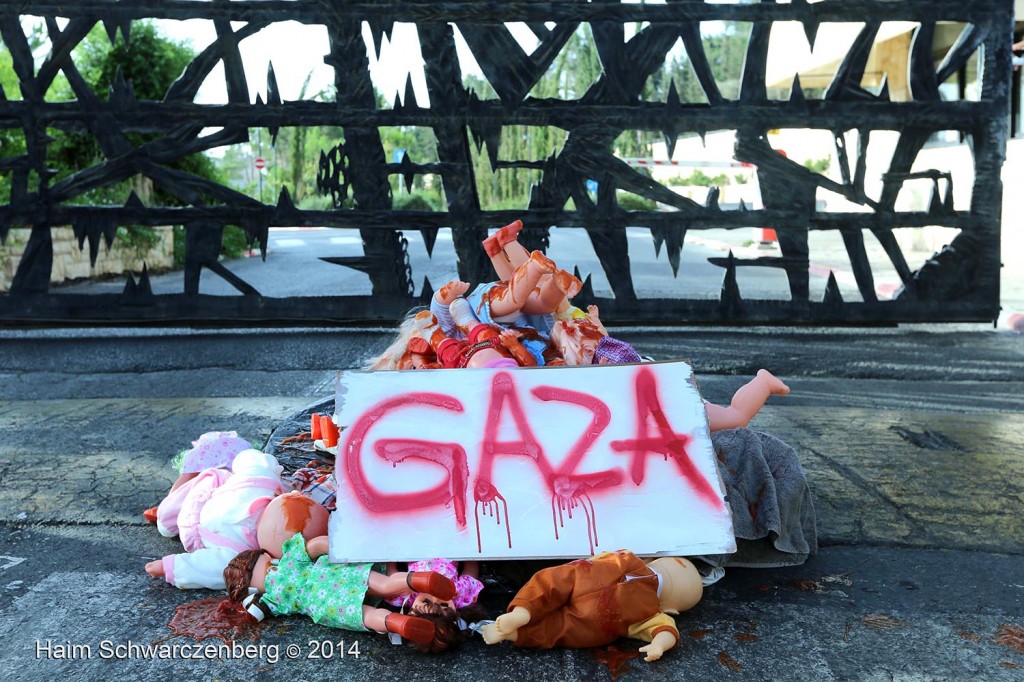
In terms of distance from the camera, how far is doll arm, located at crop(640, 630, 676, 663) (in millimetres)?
2863

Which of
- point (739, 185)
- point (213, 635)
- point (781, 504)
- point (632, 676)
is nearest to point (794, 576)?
point (781, 504)

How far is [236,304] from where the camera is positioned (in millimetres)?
7637

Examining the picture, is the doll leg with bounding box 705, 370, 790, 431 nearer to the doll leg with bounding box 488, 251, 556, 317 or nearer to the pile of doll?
the pile of doll

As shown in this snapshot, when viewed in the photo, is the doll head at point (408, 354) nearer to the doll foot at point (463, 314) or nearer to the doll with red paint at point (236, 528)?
the doll foot at point (463, 314)

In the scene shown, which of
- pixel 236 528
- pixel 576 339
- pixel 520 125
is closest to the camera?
pixel 236 528

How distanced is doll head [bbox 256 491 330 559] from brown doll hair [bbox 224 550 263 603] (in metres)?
0.06

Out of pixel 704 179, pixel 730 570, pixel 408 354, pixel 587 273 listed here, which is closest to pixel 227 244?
pixel 587 273

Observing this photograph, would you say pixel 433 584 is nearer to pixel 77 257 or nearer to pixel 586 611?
pixel 586 611

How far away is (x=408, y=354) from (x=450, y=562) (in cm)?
110

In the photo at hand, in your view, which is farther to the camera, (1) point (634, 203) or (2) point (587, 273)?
(1) point (634, 203)

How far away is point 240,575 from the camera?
321 cm

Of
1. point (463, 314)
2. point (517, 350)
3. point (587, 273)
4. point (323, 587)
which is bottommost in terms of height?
point (587, 273)

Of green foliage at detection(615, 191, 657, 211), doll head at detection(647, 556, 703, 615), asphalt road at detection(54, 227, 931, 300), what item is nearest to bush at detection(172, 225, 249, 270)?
asphalt road at detection(54, 227, 931, 300)

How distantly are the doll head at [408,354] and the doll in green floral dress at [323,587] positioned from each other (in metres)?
0.94
